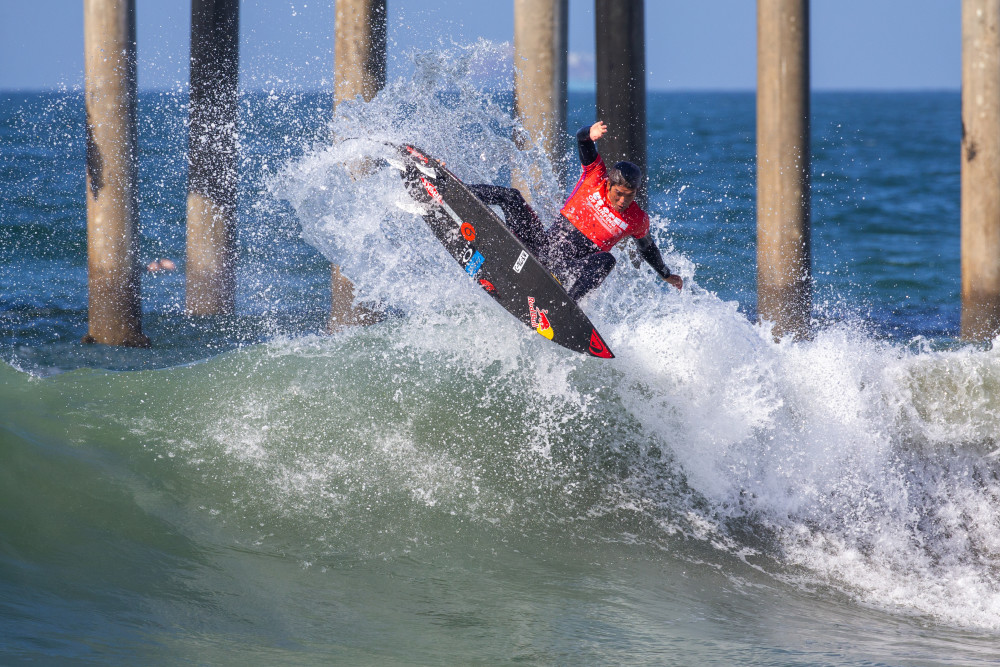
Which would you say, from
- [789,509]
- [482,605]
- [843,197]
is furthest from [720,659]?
[843,197]

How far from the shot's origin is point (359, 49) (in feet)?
25.7

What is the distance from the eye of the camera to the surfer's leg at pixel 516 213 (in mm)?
6289

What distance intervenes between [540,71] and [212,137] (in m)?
3.08

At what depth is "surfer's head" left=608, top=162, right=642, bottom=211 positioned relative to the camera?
5945mm

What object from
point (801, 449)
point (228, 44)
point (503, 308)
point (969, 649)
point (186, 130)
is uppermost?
point (228, 44)

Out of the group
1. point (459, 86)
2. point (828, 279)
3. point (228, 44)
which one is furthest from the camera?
point (828, 279)

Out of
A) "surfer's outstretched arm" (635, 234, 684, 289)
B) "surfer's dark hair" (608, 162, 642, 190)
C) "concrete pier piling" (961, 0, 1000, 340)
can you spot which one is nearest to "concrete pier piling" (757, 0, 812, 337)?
"concrete pier piling" (961, 0, 1000, 340)

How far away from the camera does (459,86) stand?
7.38 metres

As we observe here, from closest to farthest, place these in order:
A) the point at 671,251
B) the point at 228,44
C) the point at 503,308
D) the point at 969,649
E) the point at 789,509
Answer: the point at 969,649, the point at 789,509, the point at 503,308, the point at 228,44, the point at 671,251

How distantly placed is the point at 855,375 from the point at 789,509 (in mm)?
1305

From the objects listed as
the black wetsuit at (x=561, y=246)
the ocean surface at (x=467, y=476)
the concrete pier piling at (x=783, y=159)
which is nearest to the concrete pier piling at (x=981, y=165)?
the ocean surface at (x=467, y=476)

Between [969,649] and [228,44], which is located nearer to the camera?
[969,649]

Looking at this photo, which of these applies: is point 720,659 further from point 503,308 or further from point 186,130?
point 186,130

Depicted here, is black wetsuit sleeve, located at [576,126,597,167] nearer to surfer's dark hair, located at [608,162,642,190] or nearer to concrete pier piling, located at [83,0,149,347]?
surfer's dark hair, located at [608,162,642,190]
